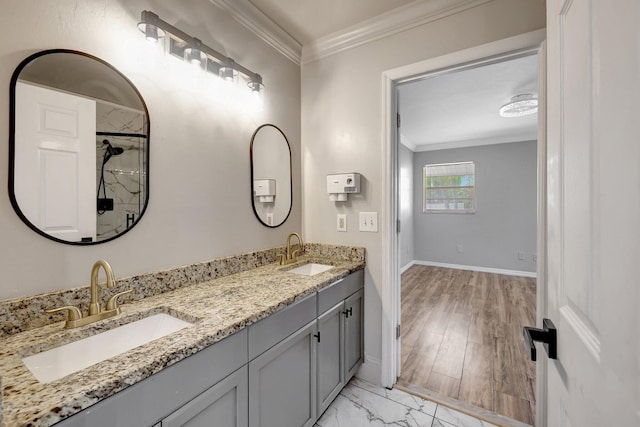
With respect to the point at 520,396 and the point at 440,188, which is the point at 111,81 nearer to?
the point at 520,396

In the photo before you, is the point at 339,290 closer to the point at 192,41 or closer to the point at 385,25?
the point at 192,41

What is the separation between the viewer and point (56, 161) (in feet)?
3.31

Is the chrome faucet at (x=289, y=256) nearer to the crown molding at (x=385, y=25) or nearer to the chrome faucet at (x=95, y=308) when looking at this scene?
the chrome faucet at (x=95, y=308)

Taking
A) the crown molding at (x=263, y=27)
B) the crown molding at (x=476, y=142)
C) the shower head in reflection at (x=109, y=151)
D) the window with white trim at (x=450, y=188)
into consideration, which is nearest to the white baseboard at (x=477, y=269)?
the window with white trim at (x=450, y=188)

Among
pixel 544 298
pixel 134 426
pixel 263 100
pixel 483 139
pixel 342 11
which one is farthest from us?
pixel 483 139

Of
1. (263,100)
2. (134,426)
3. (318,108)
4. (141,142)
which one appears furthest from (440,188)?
(134,426)

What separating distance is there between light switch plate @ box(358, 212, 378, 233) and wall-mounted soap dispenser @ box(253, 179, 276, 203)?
0.65 m

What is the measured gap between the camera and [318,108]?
7.05 ft

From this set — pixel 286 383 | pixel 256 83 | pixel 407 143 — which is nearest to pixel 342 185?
pixel 256 83

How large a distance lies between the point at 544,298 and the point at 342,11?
6.71ft

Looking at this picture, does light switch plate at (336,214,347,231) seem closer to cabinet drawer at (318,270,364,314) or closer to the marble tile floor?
cabinet drawer at (318,270,364,314)

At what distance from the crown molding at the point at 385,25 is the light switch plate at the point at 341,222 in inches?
48.3

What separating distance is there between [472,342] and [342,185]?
6.25ft

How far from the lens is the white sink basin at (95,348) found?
830mm
